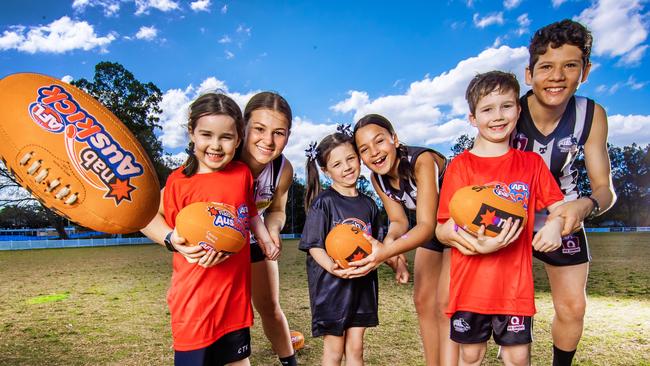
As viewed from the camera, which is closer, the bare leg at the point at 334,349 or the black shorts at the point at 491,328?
the black shorts at the point at 491,328

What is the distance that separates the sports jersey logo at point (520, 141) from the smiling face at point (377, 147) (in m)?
0.77

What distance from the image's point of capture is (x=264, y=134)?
2762mm

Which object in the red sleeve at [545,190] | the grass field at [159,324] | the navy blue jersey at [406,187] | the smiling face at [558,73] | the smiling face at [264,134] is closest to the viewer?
the red sleeve at [545,190]

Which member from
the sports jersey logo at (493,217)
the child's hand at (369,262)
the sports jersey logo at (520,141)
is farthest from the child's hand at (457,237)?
the sports jersey logo at (520,141)

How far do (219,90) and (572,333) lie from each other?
9.41 feet

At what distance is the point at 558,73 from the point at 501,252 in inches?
45.7

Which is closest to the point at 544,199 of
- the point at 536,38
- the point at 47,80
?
the point at 536,38

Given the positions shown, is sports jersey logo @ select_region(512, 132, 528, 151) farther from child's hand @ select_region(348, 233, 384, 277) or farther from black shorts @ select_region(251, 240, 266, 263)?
black shorts @ select_region(251, 240, 266, 263)

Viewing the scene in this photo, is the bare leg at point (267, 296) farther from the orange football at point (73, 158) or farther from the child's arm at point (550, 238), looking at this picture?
the child's arm at point (550, 238)

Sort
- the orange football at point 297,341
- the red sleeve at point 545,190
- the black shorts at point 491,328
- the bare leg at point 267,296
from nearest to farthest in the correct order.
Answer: the black shorts at point 491,328, the red sleeve at point 545,190, the bare leg at point 267,296, the orange football at point 297,341

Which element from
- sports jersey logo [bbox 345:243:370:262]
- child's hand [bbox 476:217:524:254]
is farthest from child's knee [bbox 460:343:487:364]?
sports jersey logo [bbox 345:243:370:262]

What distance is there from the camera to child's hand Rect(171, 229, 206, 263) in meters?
2.20

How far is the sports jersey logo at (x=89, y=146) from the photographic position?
2.19 meters

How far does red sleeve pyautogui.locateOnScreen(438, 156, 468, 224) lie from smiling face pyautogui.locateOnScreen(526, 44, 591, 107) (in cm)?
73
